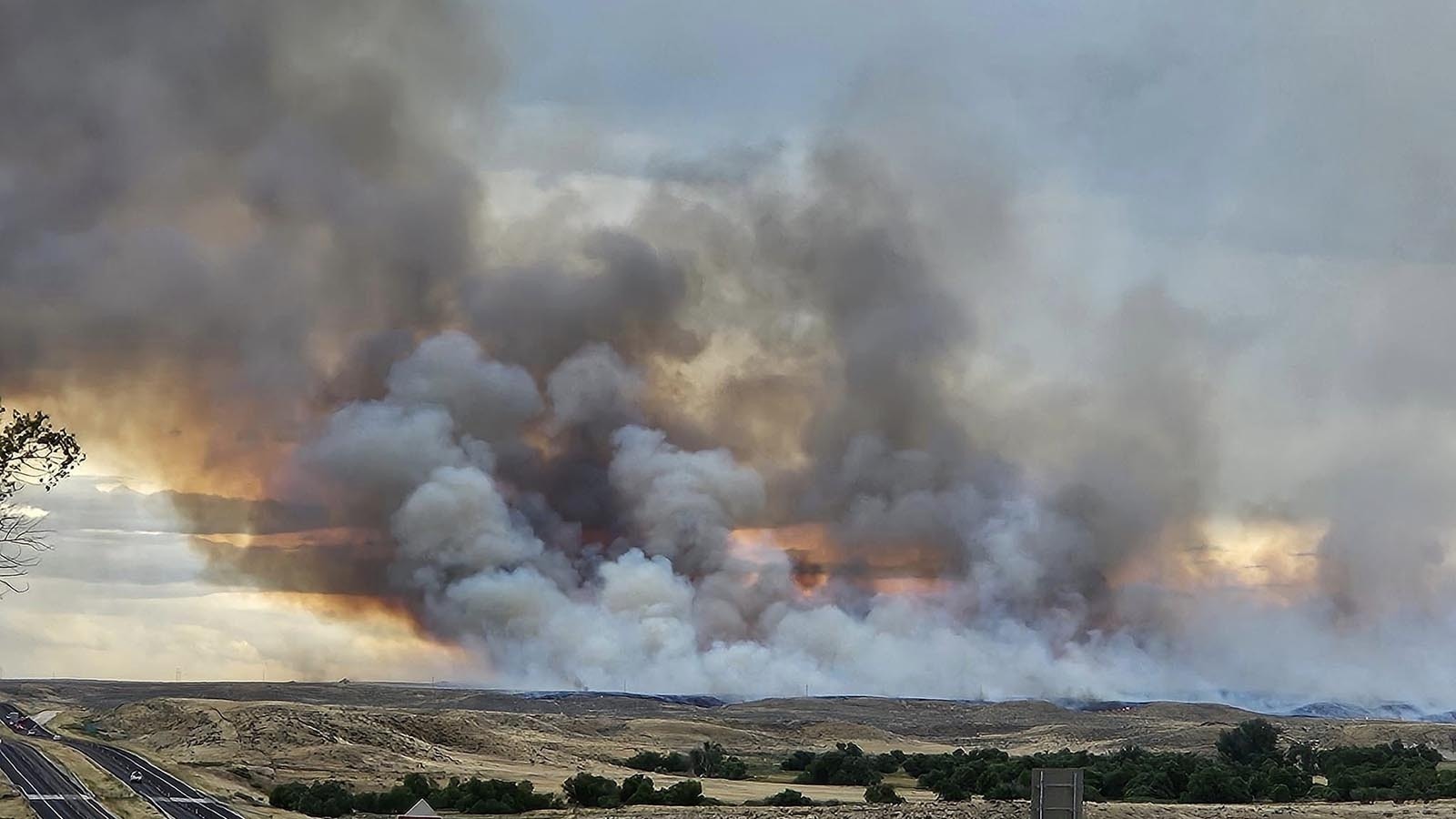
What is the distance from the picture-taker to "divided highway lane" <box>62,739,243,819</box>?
336 feet

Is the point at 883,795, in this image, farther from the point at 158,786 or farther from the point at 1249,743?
the point at 1249,743

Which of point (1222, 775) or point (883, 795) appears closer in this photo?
point (1222, 775)

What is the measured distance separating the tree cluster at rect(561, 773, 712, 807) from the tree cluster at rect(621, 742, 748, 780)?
31420 millimetres

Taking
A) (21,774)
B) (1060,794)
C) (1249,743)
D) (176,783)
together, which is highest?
(1249,743)

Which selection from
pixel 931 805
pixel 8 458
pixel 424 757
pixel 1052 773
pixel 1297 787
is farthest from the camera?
pixel 424 757

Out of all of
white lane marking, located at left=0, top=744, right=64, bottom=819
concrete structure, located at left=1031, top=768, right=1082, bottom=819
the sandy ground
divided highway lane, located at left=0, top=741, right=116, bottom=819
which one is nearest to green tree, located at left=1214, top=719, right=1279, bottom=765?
divided highway lane, located at left=0, top=741, right=116, bottom=819

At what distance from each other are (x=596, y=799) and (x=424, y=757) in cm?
4467

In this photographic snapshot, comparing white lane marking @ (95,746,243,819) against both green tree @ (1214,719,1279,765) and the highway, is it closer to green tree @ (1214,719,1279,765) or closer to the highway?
the highway

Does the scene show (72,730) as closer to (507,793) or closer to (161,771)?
(161,771)

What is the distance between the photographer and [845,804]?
117 m

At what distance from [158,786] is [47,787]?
27.5ft

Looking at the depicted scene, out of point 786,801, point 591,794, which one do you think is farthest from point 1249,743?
point 591,794

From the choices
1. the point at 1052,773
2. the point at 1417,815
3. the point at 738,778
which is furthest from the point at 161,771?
the point at 1052,773

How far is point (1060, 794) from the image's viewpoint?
3347cm
